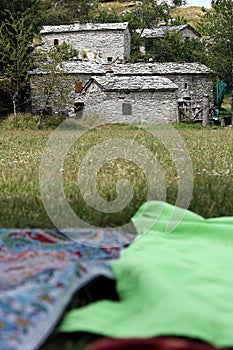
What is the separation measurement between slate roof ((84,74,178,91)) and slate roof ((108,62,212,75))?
2.94m

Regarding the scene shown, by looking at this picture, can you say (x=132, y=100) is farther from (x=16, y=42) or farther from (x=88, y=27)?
(x=88, y=27)

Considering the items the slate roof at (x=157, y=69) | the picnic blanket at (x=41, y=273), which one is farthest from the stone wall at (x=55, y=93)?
the picnic blanket at (x=41, y=273)

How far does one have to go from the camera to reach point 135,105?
40.2 meters

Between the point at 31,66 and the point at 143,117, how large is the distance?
8.40m

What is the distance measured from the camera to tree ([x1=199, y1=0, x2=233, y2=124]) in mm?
49031

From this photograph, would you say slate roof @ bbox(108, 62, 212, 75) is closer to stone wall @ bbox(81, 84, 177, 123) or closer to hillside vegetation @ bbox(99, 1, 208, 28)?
stone wall @ bbox(81, 84, 177, 123)

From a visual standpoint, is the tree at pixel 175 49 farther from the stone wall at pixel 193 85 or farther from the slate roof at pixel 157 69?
the slate roof at pixel 157 69

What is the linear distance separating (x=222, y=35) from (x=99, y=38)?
489 inches

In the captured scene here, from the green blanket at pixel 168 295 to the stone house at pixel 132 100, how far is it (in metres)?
35.6

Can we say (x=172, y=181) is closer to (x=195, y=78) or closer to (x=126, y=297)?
(x=126, y=297)

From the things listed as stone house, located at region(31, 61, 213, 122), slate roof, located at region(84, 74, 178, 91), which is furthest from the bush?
slate roof, located at region(84, 74, 178, 91)

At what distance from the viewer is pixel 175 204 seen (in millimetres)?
6039

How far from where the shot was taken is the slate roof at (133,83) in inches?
1563

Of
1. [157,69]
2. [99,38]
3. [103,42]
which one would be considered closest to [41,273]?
[157,69]
